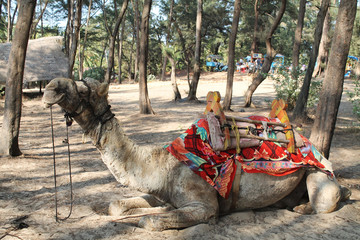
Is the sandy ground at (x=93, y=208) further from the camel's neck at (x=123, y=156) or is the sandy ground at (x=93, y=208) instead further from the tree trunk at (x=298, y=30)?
the tree trunk at (x=298, y=30)

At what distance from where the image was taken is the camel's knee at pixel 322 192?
393 centimetres

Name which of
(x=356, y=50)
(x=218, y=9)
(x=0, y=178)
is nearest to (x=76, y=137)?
(x=0, y=178)

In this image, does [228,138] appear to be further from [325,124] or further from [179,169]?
[325,124]

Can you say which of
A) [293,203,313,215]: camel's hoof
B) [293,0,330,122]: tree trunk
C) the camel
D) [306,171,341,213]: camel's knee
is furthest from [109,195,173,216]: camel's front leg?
[293,0,330,122]: tree trunk

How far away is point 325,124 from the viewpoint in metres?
5.25

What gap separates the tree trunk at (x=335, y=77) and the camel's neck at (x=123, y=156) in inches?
124

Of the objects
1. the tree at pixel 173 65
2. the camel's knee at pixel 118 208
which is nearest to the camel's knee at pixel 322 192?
the camel's knee at pixel 118 208

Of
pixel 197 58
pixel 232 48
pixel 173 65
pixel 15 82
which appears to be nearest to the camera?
pixel 15 82

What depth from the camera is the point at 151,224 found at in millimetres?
3211

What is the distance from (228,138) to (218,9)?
35358 millimetres

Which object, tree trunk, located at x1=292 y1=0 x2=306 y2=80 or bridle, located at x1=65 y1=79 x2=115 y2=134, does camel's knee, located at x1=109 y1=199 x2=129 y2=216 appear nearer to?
bridle, located at x1=65 y1=79 x2=115 y2=134

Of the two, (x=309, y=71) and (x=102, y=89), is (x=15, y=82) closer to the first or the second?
(x=102, y=89)

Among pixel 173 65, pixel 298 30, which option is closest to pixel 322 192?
pixel 298 30

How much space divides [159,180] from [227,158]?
2.77 ft
